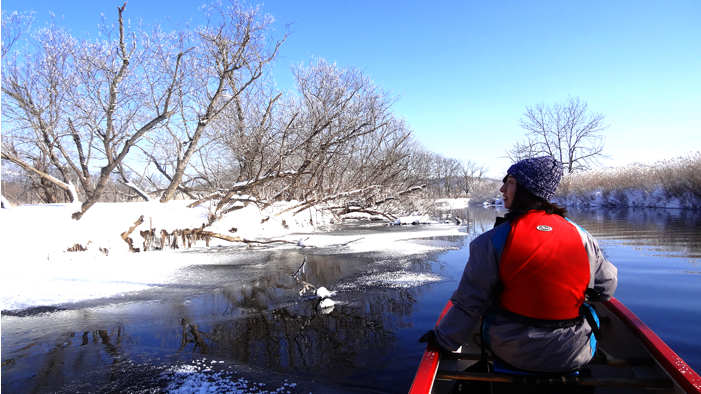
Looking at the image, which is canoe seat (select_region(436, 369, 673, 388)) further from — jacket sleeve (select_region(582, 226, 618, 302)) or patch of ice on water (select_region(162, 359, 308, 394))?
patch of ice on water (select_region(162, 359, 308, 394))

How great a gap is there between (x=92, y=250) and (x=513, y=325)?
8.62 meters

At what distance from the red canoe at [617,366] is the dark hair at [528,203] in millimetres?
826

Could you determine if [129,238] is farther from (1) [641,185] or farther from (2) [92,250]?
(1) [641,185]

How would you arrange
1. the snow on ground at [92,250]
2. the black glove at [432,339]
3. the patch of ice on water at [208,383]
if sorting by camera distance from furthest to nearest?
the snow on ground at [92,250], the patch of ice on water at [208,383], the black glove at [432,339]

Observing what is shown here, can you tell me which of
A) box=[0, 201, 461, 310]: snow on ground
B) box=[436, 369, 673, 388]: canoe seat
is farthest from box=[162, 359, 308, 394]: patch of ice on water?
box=[0, 201, 461, 310]: snow on ground

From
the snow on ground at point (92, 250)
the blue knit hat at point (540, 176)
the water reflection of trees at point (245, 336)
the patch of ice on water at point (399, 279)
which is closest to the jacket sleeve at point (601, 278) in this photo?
the blue knit hat at point (540, 176)

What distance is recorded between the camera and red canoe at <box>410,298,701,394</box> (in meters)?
1.94

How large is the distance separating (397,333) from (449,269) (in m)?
3.27

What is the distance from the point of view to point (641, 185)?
73.3 feet

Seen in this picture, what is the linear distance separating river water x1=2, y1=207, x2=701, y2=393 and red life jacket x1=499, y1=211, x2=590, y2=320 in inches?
54.4

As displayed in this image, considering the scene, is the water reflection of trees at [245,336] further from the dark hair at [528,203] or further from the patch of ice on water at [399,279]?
the dark hair at [528,203]

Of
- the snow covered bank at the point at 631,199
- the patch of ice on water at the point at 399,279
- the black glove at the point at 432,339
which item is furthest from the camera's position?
the snow covered bank at the point at 631,199

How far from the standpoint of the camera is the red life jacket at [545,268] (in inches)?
67.9

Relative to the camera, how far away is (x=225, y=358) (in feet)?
10.5
